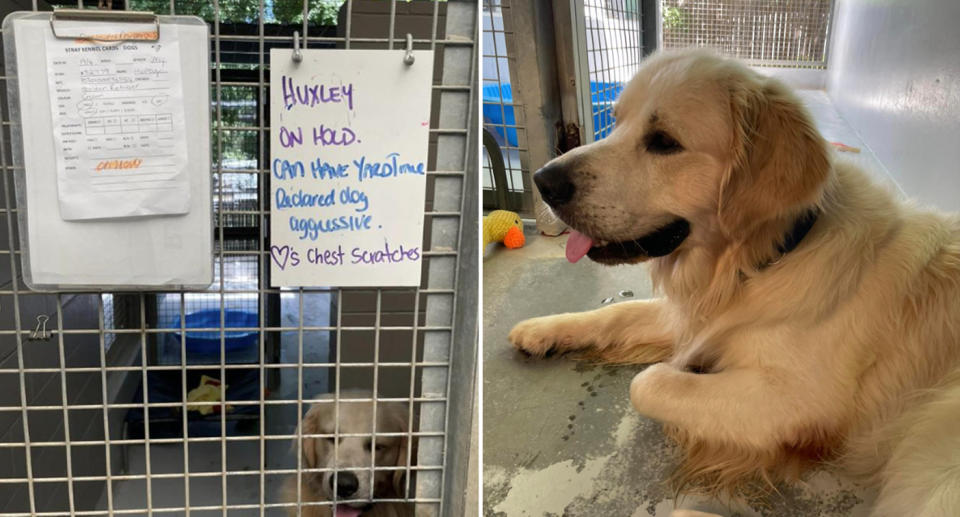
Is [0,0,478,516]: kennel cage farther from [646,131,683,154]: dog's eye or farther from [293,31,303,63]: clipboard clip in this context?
[646,131,683,154]: dog's eye

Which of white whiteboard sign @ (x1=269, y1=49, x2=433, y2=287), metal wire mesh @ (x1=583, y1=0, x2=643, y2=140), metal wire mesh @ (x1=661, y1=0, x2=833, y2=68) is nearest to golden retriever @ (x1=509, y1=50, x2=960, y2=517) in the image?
white whiteboard sign @ (x1=269, y1=49, x2=433, y2=287)

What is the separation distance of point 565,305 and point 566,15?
1.08 metres

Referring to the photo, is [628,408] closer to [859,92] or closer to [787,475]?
[787,475]

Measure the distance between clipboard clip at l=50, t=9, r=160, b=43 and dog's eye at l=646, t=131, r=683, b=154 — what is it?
0.96 meters

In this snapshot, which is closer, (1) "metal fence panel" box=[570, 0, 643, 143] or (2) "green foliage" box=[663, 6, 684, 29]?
(1) "metal fence panel" box=[570, 0, 643, 143]

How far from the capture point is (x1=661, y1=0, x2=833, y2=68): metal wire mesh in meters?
3.16

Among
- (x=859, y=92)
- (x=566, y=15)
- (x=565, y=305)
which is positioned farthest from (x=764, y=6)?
(x=565, y=305)

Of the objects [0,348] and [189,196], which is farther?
[0,348]

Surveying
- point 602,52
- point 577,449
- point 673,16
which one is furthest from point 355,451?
point 673,16

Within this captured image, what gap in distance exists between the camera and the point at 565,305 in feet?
7.07

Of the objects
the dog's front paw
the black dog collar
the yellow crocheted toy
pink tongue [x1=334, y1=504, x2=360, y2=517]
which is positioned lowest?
pink tongue [x1=334, y1=504, x2=360, y2=517]

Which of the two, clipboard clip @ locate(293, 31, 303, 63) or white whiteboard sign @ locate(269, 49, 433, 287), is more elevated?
clipboard clip @ locate(293, 31, 303, 63)

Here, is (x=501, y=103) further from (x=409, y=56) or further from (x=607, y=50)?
(x=409, y=56)

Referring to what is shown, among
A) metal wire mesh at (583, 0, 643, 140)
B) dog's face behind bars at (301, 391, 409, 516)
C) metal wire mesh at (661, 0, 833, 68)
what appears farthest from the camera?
metal wire mesh at (661, 0, 833, 68)
